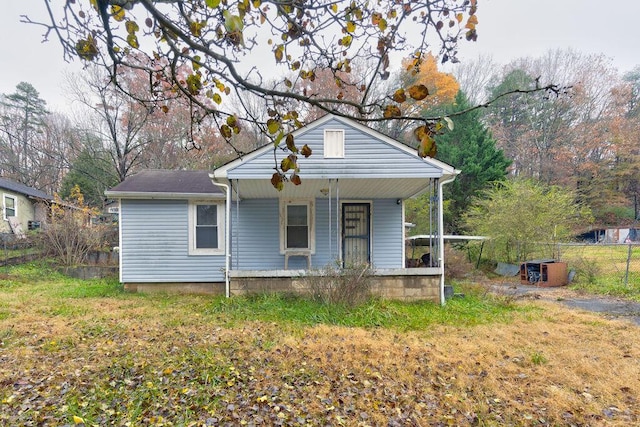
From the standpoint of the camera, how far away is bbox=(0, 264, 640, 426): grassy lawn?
9.82 feet

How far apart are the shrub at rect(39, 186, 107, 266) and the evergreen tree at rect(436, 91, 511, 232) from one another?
51.4 feet

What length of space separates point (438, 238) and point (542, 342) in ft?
9.65

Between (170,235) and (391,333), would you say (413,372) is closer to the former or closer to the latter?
(391,333)

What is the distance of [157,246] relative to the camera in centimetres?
869

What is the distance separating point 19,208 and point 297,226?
1844 cm

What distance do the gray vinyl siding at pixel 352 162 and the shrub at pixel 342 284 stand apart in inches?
72.5

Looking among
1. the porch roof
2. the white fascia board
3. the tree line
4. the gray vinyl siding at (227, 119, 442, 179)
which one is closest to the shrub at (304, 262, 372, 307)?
the porch roof

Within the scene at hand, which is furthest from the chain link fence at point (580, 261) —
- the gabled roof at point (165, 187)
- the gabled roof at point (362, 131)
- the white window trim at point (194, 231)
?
the gabled roof at point (165, 187)

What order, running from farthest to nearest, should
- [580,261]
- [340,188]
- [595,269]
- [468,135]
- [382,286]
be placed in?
[468,135], [580,261], [595,269], [340,188], [382,286]

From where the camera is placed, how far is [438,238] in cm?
752

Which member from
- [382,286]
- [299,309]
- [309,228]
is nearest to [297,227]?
[309,228]

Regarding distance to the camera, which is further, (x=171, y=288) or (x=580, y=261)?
(x=580, y=261)

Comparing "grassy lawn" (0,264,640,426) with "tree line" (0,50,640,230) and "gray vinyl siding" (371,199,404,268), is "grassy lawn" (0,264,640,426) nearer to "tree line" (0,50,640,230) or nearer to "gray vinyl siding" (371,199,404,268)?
"gray vinyl siding" (371,199,404,268)

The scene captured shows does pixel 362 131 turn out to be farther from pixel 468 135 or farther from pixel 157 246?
pixel 468 135
